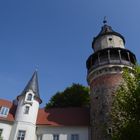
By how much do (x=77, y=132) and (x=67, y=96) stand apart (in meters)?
11.0

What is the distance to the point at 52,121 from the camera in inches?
1092

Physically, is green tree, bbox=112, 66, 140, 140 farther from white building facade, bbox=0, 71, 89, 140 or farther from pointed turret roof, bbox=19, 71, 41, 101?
pointed turret roof, bbox=19, 71, 41, 101

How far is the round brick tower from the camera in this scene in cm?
2415

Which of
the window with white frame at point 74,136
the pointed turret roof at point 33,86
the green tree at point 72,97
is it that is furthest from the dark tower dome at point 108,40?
the window with white frame at point 74,136

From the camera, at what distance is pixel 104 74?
27.9 metres

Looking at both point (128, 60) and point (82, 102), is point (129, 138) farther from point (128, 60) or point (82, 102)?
point (82, 102)

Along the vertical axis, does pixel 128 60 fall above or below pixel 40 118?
above

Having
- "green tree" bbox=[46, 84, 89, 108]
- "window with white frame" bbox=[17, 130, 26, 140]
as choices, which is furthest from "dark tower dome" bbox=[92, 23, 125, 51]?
"window with white frame" bbox=[17, 130, 26, 140]

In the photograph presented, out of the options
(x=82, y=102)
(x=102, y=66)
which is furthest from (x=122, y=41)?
(x=82, y=102)

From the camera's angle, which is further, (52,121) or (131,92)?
(52,121)

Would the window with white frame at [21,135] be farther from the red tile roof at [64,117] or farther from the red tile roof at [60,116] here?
the red tile roof at [64,117]

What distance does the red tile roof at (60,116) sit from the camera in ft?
88.3

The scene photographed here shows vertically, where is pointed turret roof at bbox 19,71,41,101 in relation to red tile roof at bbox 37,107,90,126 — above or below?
above

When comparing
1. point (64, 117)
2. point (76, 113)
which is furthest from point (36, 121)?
point (76, 113)
